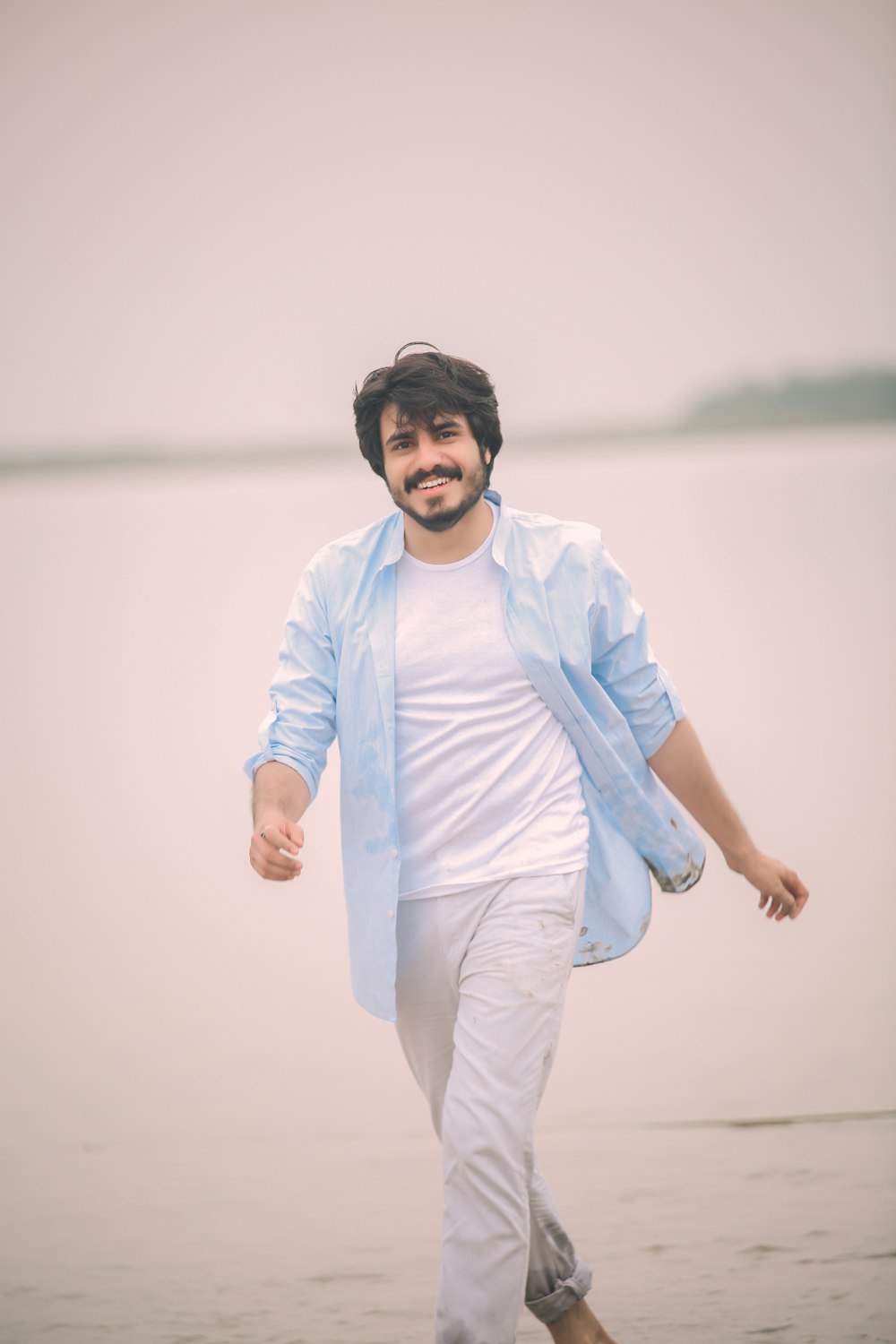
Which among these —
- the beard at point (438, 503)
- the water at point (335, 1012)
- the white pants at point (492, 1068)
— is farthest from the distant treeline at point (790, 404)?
the white pants at point (492, 1068)

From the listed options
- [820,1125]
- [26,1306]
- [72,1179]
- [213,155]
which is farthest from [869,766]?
[213,155]

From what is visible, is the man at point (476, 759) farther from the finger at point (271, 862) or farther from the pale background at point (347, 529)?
the pale background at point (347, 529)

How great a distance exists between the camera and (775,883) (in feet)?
7.62

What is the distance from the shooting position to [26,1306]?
248cm

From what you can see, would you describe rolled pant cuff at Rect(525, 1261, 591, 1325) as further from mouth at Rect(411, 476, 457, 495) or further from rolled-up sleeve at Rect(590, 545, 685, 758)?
mouth at Rect(411, 476, 457, 495)

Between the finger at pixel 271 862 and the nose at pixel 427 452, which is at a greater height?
the nose at pixel 427 452

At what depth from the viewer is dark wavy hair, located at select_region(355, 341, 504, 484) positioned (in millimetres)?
2227

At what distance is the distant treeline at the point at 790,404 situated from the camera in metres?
9.75

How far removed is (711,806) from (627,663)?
24 cm

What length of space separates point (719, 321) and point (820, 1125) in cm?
670

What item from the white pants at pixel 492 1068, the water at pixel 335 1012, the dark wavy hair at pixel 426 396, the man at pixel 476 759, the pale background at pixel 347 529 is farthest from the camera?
the pale background at pixel 347 529

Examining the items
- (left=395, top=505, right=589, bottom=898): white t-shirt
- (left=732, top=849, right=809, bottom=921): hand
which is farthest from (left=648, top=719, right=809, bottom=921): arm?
(left=395, top=505, right=589, bottom=898): white t-shirt

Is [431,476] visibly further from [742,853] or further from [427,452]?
[742,853]

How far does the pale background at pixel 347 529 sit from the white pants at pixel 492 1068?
0.38 m
